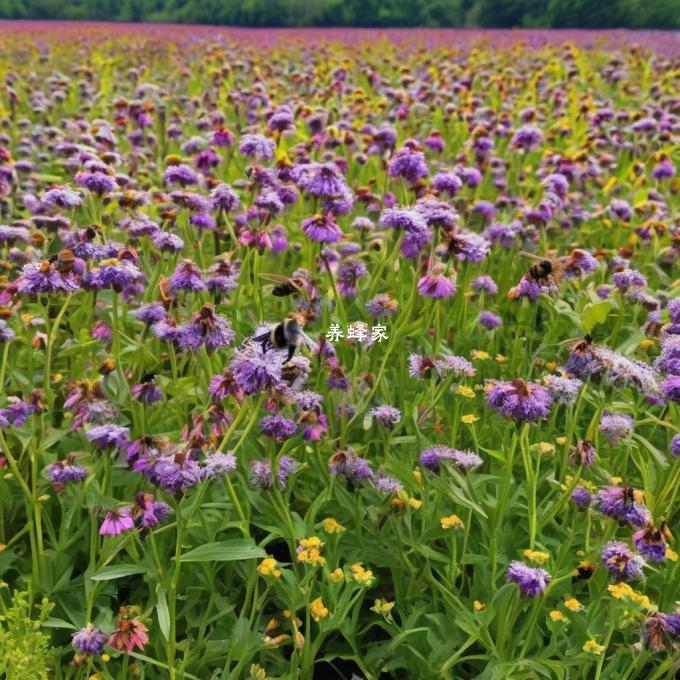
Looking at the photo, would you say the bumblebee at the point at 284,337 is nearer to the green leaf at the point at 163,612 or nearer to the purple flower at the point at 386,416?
the purple flower at the point at 386,416

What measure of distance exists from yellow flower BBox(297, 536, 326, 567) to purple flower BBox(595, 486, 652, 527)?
0.85 m

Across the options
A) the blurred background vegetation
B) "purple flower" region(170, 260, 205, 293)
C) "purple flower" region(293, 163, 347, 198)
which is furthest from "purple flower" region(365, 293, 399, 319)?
the blurred background vegetation

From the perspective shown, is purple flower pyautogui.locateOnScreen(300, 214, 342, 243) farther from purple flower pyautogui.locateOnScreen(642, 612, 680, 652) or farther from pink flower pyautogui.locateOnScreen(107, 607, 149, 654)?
purple flower pyautogui.locateOnScreen(642, 612, 680, 652)

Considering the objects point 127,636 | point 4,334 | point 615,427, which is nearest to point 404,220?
point 615,427

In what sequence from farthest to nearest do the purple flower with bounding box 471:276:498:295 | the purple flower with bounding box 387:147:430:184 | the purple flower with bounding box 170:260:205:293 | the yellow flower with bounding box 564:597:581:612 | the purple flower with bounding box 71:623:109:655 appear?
the purple flower with bounding box 471:276:498:295
the purple flower with bounding box 387:147:430:184
the purple flower with bounding box 170:260:205:293
the yellow flower with bounding box 564:597:581:612
the purple flower with bounding box 71:623:109:655

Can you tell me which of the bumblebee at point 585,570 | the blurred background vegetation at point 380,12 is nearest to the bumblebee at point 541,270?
the bumblebee at point 585,570

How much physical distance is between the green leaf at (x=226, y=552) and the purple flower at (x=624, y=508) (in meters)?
1.02

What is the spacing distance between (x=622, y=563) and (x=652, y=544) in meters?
0.10

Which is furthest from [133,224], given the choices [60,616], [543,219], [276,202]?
[543,219]

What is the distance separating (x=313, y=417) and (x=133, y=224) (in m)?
1.51

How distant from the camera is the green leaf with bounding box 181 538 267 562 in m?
2.16

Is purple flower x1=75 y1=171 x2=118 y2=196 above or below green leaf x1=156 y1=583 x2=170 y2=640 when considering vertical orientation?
above

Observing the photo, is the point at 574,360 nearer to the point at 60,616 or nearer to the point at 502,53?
the point at 60,616

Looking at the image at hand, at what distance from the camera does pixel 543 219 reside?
14.3 ft
